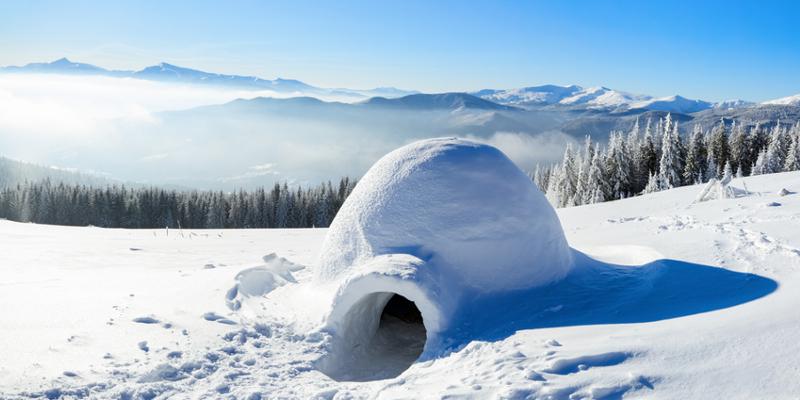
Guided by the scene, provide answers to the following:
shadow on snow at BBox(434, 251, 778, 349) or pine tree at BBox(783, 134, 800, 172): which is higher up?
pine tree at BBox(783, 134, 800, 172)

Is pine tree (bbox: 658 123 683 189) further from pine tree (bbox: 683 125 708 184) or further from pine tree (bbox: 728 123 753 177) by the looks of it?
pine tree (bbox: 728 123 753 177)

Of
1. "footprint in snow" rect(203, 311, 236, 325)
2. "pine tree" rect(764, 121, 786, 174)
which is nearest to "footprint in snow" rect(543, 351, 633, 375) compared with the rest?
"footprint in snow" rect(203, 311, 236, 325)

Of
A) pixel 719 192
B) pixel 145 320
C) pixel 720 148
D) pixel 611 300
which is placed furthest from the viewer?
pixel 720 148

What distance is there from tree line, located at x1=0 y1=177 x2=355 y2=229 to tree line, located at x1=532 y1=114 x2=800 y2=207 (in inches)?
1070

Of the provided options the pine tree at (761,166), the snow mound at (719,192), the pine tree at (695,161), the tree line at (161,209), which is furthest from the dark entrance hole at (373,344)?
the tree line at (161,209)

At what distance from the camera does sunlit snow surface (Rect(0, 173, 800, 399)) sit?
16.5 feet

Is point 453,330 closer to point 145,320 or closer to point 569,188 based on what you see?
point 145,320

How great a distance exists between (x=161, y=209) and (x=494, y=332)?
64.6 meters

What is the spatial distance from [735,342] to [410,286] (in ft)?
12.8

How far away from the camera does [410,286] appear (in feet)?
22.6

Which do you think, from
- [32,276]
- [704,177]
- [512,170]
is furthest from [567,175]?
[32,276]

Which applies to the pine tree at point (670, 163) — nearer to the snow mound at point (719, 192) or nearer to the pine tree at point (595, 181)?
the pine tree at point (595, 181)

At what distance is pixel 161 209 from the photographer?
6259 cm

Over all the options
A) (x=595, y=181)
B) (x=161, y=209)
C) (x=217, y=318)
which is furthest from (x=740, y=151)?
(x=161, y=209)
